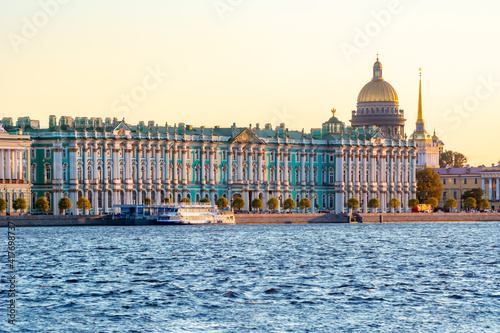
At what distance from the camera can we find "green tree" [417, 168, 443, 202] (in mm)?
134875

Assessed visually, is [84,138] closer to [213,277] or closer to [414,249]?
[414,249]

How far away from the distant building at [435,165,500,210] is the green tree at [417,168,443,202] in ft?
27.1

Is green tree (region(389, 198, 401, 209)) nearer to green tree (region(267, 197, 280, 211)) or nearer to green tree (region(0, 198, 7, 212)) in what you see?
green tree (region(267, 197, 280, 211))

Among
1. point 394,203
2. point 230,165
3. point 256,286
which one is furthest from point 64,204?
point 256,286

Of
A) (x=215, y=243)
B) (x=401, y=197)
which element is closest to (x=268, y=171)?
(x=401, y=197)

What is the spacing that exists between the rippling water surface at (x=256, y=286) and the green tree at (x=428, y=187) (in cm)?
6813

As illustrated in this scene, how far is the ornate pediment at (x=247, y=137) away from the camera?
11306cm

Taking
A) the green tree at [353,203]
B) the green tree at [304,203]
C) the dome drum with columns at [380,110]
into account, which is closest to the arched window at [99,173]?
the green tree at [304,203]

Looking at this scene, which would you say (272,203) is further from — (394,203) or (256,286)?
(256,286)

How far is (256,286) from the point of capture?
40.8m

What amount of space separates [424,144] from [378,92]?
2586 cm

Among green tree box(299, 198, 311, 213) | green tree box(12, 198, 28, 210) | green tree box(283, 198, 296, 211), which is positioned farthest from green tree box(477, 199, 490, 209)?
green tree box(12, 198, 28, 210)

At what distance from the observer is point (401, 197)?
413ft

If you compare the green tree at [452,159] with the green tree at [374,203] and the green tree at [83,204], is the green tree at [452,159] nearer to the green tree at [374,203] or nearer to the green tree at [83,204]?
the green tree at [374,203]
